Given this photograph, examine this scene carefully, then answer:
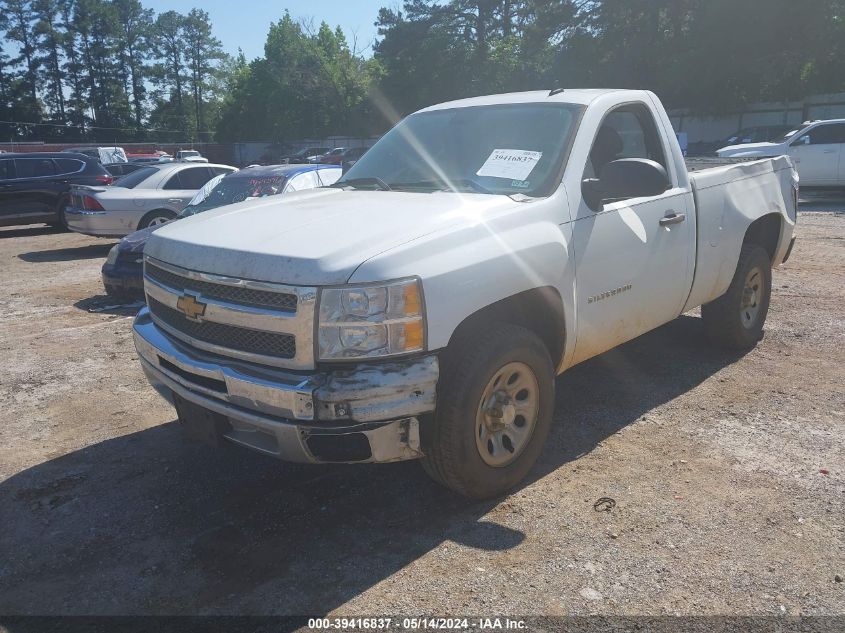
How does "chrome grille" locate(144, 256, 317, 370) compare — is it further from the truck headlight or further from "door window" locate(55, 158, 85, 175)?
"door window" locate(55, 158, 85, 175)

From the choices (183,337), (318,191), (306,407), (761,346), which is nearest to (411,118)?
(318,191)

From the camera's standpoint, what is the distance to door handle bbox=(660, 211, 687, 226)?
174 inches

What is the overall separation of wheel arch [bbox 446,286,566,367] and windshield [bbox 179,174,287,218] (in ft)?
18.0

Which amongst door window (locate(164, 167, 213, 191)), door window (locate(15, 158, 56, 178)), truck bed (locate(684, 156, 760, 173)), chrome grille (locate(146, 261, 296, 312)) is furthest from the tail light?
truck bed (locate(684, 156, 760, 173))

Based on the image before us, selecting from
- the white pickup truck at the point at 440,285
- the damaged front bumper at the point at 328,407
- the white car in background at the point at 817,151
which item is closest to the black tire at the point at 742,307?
the white pickup truck at the point at 440,285

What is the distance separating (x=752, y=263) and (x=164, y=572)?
15.5 feet

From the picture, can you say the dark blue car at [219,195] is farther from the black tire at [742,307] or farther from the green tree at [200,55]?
the green tree at [200,55]

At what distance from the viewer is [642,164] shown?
3844mm

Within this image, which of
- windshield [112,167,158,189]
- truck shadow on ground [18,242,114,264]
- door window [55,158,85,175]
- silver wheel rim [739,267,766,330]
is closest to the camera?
silver wheel rim [739,267,766,330]

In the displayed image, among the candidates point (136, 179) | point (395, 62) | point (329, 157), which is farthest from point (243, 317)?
point (395, 62)

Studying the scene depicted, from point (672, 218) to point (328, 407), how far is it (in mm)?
2717

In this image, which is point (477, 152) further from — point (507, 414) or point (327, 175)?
point (327, 175)

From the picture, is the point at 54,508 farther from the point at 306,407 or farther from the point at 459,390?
the point at 459,390

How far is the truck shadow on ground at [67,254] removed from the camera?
12.4m
